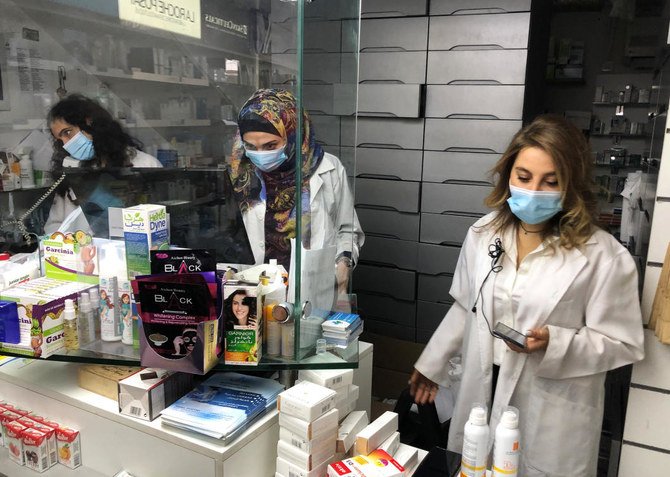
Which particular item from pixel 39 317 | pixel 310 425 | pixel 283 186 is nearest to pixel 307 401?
pixel 310 425

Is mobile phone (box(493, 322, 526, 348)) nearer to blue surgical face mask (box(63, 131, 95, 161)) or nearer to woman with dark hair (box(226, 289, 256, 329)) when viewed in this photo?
woman with dark hair (box(226, 289, 256, 329))

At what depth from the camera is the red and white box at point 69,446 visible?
148 cm

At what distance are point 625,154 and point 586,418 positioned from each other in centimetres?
280

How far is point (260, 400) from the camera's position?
54.0 inches

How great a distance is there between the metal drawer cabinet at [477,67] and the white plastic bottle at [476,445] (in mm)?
2267

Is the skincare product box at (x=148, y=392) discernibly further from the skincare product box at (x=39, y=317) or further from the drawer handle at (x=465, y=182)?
the drawer handle at (x=465, y=182)

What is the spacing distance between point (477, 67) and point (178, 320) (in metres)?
2.48

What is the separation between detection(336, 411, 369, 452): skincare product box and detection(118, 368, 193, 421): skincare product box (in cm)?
43

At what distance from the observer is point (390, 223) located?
Result: 3500 mm

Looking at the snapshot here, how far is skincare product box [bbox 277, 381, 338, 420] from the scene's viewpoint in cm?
125

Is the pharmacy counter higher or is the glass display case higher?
the glass display case

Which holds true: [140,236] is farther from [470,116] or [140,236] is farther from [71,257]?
[470,116]

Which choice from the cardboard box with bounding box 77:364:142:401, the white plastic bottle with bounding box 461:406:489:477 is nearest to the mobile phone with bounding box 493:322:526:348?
the white plastic bottle with bounding box 461:406:489:477

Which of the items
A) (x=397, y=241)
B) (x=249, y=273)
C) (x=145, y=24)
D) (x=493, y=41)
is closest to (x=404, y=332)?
(x=397, y=241)
